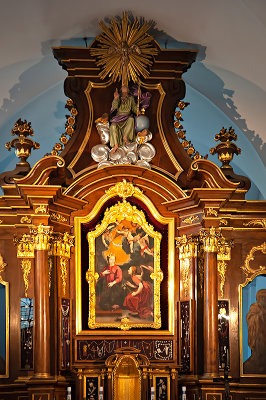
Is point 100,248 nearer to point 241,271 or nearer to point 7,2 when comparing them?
point 241,271

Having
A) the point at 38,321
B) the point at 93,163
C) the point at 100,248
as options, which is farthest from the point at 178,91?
the point at 38,321

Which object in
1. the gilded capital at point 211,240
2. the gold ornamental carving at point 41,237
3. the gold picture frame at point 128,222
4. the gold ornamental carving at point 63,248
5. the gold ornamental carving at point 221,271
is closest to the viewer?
the gold ornamental carving at point 41,237

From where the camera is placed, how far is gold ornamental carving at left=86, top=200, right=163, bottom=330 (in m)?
18.0

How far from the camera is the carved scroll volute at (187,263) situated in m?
18.1

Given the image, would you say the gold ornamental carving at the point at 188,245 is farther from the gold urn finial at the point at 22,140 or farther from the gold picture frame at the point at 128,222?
the gold urn finial at the point at 22,140

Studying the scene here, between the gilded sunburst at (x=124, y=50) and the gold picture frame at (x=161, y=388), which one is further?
the gilded sunburst at (x=124, y=50)

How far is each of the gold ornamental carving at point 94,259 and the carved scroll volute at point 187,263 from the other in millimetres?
437

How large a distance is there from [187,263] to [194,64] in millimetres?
4705

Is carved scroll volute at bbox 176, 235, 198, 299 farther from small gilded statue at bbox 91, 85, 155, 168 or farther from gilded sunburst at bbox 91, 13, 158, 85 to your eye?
gilded sunburst at bbox 91, 13, 158, 85

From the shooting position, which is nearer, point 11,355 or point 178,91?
point 11,355

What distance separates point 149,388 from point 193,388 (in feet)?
2.71

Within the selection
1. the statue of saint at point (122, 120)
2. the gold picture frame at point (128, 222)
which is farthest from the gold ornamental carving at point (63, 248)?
the statue of saint at point (122, 120)

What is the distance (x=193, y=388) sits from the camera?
1767cm

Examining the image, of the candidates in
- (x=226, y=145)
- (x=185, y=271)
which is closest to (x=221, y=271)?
(x=185, y=271)
